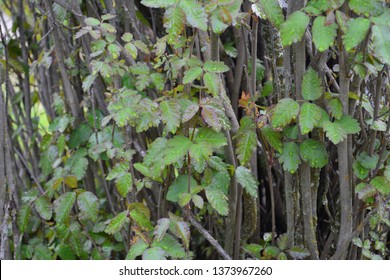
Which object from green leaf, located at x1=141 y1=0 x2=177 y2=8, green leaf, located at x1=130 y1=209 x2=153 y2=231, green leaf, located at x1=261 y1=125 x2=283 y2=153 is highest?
green leaf, located at x1=141 y1=0 x2=177 y2=8

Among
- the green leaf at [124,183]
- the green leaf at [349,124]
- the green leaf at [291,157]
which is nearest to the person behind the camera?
the green leaf at [349,124]

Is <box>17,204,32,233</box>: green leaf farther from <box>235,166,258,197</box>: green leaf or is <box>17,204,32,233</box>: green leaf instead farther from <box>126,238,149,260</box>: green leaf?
<box>235,166,258,197</box>: green leaf

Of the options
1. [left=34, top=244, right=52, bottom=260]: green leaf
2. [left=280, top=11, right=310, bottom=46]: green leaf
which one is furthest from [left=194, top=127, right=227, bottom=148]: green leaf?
[left=34, top=244, right=52, bottom=260]: green leaf

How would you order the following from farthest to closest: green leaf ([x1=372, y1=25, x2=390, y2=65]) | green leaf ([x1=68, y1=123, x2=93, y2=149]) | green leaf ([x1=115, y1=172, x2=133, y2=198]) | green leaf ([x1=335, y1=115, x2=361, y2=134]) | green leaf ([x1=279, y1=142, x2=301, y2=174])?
green leaf ([x1=68, y1=123, x2=93, y2=149]), green leaf ([x1=115, y1=172, x2=133, y2=198]), green leaf ([x1=279, y1=142, x2=301, y2=174]), green leaf ([x1=335, y1=115, x2=361, y2=134]), green leaf ([x1=372, y1=25, x2=390, y2=65])

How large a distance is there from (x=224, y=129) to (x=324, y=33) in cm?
41

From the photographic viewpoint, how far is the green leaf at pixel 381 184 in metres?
1.47

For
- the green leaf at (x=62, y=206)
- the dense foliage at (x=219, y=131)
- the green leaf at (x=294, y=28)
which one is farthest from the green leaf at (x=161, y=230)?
the green leaf at (x=294, y=28)

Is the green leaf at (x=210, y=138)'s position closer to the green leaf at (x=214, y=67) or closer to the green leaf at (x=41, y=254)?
the green leaf at (x=214, y=67)

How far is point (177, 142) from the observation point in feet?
4.63

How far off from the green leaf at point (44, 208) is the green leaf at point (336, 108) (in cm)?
107

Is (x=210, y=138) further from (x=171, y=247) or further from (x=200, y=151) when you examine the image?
(x=171, y=247)

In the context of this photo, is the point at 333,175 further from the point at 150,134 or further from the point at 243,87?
the point at 150,134

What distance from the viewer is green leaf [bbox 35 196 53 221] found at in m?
1.87

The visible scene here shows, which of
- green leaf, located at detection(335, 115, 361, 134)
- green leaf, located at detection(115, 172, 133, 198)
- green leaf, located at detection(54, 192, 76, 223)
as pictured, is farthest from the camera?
green leaf, located at detection(54, 192, 76, 223)
